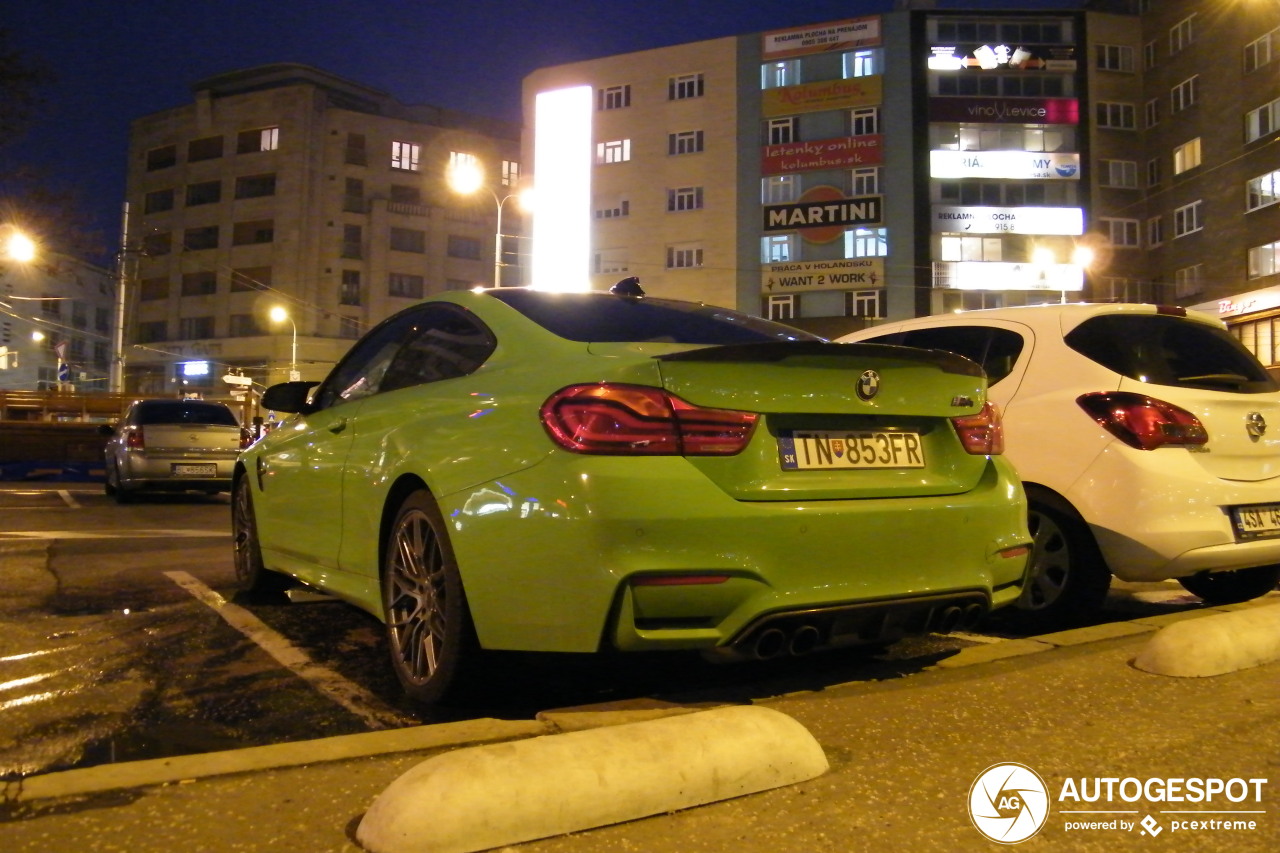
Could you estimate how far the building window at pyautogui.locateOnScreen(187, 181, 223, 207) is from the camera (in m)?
59.3

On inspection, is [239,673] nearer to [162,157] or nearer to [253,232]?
[253,232]

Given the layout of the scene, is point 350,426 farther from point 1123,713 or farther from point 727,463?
point 1123,713

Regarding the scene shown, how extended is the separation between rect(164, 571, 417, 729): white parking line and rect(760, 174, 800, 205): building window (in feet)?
126

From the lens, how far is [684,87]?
43500mm

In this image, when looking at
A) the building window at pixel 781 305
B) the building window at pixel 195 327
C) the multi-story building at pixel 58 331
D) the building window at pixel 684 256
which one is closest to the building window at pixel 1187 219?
the building window at pixel 781 305

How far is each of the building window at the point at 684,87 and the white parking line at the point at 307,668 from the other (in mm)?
40745

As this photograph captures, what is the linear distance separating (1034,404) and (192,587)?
14.5 feet

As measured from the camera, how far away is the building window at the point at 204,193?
195 feet

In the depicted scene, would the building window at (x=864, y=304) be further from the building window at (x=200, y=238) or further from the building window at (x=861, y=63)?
the building window at (x=200, y=238)

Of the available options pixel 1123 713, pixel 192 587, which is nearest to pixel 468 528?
pixel 1123 713

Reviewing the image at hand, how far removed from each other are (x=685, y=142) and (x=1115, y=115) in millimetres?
17785

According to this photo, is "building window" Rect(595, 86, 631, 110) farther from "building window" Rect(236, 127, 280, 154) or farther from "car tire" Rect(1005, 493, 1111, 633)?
"car tire" Rect(1005, 493, 1111, 633)

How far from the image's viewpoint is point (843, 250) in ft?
134

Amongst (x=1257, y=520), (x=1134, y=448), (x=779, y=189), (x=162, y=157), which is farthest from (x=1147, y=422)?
(x=162, y=157)
